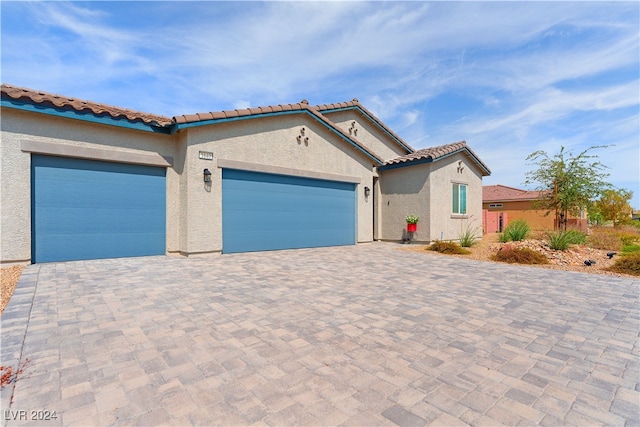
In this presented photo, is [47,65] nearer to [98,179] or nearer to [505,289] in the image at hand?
[98,179]

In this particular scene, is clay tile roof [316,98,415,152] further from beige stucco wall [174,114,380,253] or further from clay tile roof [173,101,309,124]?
clay tile roof [173,101,309,124]

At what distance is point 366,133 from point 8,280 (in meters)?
15.1

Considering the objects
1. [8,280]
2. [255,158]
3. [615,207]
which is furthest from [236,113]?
[615,207]

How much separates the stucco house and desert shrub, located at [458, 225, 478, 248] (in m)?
1.34

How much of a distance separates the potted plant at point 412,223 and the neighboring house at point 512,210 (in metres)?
10.2

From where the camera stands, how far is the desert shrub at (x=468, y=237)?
12.9 metres

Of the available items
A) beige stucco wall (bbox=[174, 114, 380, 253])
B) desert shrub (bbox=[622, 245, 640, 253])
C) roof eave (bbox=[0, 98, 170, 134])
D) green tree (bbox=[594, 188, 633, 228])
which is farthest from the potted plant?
green tree (bbox=[594, 188, 633, 228])

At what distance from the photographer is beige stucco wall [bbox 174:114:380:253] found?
360 inches

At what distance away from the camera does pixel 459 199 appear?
1552 cm

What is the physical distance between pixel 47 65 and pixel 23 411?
33.0 feet

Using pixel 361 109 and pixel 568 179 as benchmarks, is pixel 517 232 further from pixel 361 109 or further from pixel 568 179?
pixel 361 109

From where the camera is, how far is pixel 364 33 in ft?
30.1

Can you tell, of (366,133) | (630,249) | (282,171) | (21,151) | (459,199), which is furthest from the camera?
(366,133)

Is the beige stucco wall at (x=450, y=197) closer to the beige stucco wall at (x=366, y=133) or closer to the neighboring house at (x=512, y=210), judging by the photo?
the beige stucco wall at (x=366, y=133)
